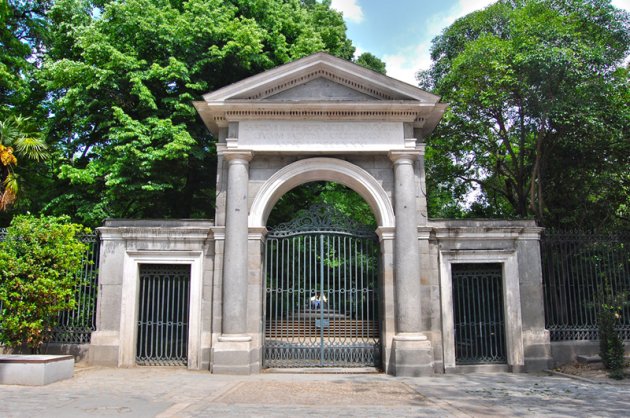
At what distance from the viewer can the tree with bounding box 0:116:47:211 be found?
41.3 ft

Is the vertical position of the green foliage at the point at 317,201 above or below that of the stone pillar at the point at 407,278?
above

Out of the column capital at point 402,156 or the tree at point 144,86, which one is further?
the tree at point 144,86

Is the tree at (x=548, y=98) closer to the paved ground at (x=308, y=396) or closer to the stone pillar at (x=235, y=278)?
the paved ground at (x=308, y=396)

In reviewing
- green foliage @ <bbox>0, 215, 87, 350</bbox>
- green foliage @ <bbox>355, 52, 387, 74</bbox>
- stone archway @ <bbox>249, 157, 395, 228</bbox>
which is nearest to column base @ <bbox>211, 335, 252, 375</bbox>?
stone archway @ <bbox>249, 157, 395, 228</bbox>

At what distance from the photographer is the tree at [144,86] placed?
14.8 meters

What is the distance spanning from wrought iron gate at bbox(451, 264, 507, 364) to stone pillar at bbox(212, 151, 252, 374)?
5.05 m

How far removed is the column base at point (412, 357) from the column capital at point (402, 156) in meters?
4.05

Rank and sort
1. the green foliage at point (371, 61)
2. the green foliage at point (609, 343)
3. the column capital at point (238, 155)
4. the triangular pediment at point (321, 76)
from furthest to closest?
the green foliage at point (371, 61) → the triangular pediment at point (321, 76) → the column capital at point (238, 155) → the green foliage at point (609, 343)

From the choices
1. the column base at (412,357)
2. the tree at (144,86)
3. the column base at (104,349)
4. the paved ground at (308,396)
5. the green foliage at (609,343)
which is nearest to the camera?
the paved ground at (308,396)

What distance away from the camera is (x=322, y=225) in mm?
12648

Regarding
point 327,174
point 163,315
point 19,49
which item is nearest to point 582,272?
point 327,174

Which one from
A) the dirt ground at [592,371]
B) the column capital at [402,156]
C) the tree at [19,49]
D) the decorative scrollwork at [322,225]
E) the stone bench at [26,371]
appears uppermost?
the tree at [19,49]

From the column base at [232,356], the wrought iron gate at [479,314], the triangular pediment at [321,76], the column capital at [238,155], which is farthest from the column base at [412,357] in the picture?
the triangular pediment at [321,76]

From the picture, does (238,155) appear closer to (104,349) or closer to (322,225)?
(322,225)
